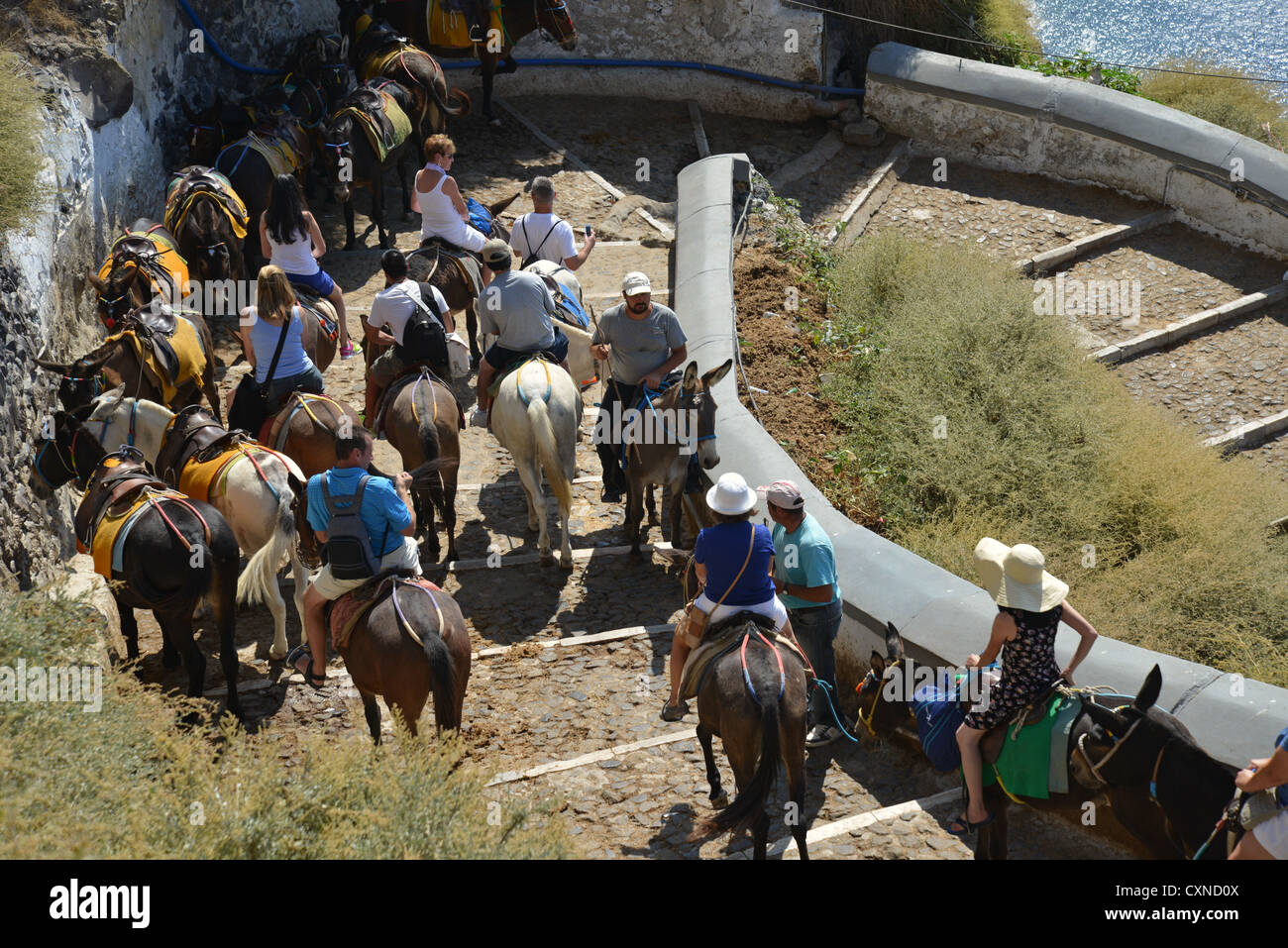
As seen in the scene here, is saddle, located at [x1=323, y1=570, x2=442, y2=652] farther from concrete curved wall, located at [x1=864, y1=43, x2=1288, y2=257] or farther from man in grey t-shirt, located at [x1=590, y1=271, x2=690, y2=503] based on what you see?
concrete curved wall, located at [x1=864, y1=43, x2=1288, y2=257]

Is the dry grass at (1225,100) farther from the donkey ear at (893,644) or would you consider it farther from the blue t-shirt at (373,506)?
the blue t-shirt at (373,506)

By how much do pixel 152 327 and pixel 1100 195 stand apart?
41.0 feet

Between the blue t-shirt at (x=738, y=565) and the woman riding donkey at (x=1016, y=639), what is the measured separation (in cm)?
116

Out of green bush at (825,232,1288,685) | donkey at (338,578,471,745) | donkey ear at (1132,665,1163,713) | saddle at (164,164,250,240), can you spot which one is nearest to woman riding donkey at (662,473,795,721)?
donkey at (338,578,471,745)

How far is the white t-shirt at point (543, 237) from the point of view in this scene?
450 inches

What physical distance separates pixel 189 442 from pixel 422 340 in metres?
2.01

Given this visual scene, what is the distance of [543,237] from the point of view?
11.4 meters

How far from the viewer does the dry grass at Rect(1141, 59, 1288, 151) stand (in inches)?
681

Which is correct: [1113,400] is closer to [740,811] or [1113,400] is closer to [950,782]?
[950,782]

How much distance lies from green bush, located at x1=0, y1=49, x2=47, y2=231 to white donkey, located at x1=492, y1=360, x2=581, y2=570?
430 centimetres

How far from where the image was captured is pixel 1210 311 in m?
14.0

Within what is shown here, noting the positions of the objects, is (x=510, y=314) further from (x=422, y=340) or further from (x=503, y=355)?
(x=422, y=340)

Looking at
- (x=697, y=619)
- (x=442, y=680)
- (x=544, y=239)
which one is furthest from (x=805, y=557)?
(x=544, y=239)

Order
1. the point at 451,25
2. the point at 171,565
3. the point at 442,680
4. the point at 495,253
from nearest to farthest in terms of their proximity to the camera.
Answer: the point at 442,680 → the point at 171,565 → the point at 495,253 → the point at 451,25
